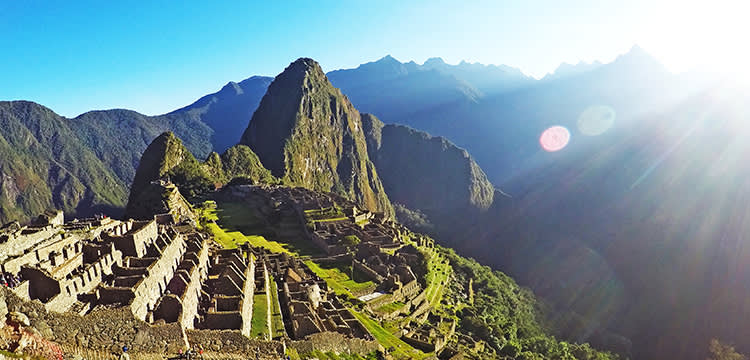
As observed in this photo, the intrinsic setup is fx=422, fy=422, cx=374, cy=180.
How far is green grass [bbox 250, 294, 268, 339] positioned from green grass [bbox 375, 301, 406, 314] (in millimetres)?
15677

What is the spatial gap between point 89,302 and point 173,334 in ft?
13.4

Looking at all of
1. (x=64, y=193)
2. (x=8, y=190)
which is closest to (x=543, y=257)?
(x=64, y=193)

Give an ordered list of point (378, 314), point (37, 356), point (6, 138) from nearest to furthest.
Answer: point (37, 356), point (378, 314), point (6, 138)

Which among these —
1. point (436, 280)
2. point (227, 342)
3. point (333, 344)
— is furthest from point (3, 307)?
point (436, 280)

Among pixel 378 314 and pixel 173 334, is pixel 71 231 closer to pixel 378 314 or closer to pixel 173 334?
pixel 173 334

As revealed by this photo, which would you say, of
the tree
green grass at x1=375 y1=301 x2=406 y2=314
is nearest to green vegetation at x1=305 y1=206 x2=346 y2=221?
green grass at x1=375 y1=301 x2=406 y2=314

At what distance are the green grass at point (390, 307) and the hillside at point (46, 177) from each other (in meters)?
132

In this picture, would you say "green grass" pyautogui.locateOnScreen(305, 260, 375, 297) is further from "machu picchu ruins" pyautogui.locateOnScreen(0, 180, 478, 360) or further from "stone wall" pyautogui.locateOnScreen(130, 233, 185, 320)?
"stone wall" pyautogui.locateOnScreen(130, 233, 185, 320)

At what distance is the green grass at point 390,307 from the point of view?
38.6 meters

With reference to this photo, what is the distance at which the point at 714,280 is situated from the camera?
5354 inches

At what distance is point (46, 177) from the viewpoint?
6752 inches

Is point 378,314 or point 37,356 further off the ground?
point 37,356

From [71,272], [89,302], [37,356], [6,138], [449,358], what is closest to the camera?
[37,356]

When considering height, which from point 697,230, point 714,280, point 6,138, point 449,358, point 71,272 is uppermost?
point 6,138
